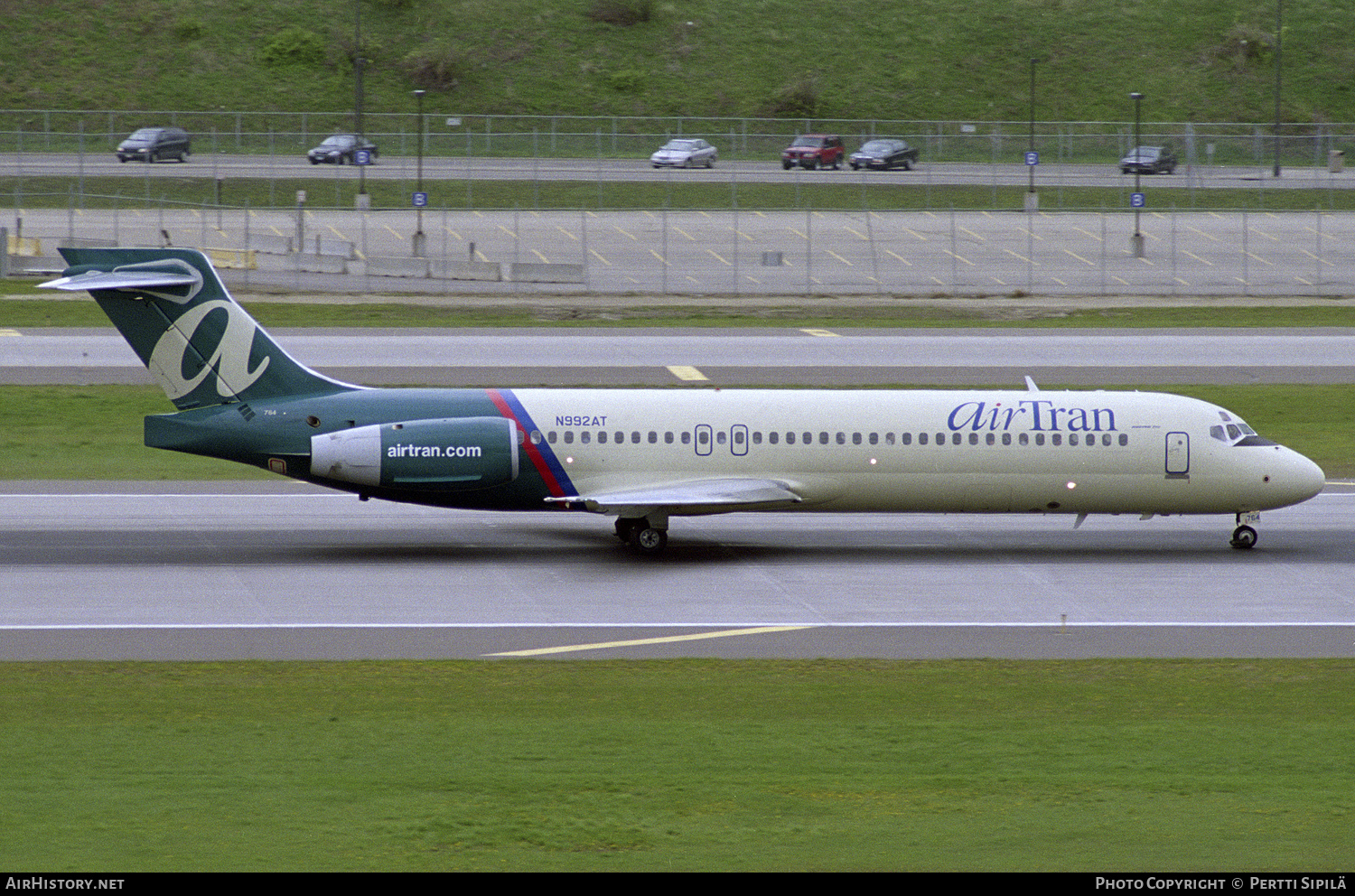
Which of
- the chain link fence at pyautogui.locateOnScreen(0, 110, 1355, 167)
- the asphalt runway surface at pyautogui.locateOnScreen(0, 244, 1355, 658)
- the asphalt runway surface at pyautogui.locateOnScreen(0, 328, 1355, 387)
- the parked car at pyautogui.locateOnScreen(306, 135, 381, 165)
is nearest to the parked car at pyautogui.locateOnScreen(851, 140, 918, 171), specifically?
the chain link fence at pyautogui.locateOnScreen(0, 110, 1355, 167)

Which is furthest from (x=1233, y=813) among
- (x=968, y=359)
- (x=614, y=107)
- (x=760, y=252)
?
(x=614, y=107)

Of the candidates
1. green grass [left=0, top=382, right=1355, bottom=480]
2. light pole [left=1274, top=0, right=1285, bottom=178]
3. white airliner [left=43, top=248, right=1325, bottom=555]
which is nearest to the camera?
white airliner [left=43, top=248, right=1325, bottom=555]

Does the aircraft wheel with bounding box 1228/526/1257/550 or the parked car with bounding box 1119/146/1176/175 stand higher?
the parked car with bounding box 1119/146/1176/175

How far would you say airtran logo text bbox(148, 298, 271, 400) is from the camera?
32.6 meters

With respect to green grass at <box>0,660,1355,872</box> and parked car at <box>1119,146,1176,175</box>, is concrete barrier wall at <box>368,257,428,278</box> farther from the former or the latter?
green grass at <box>0,660,1355,872</box>

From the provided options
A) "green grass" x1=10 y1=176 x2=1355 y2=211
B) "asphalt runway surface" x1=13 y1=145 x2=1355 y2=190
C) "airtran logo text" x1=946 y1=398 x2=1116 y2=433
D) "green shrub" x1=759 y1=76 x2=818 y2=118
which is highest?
"green shrub" x1=759 y1=76 x2=818 y2=118

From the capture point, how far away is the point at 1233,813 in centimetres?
1764

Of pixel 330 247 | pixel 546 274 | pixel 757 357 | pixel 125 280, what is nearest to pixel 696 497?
pixel 125 280

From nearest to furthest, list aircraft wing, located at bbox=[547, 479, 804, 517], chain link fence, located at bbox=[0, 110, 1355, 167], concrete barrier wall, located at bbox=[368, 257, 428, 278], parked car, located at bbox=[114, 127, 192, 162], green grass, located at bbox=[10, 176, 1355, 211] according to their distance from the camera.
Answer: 1. aircraft wing, located at bbox=[547, 479, 804, 517]
2. concrete barrier wall, located at bbox=[368, 257, 428, 278]
3. green grass, located at bbox=[10, 176, 1355, 211]
4. parked car, located at bbox=[114, 127, 192, 162]
5. chain link fence, located at bbox=[0, 110, 1355, 167]

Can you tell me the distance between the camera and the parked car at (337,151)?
99.9 m

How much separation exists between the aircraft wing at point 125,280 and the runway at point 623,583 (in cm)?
546

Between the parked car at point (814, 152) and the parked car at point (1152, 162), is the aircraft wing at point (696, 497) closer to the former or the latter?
the parked car at point (814, 152)

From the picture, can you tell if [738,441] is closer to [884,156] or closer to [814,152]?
[814,152]

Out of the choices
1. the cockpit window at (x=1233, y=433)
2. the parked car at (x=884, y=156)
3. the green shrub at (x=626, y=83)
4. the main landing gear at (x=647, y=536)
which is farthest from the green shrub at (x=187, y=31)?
the cockpit window at (x=1233, y=433)
